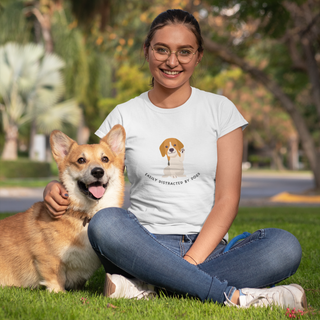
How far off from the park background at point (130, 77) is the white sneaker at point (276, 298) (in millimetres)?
63

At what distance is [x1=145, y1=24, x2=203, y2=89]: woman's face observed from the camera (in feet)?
9.41

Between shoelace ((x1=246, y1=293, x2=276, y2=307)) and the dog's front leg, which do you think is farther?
the dog's front leg

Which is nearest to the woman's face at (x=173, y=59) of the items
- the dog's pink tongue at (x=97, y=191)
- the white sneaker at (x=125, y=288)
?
the dog's pink tongue at (x=97, y=191)

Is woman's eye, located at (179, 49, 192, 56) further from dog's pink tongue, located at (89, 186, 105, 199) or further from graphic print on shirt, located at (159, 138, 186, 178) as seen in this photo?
dog's pink tongue, located at (89, 186, 105, 199)

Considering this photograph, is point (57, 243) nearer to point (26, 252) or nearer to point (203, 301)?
point (26, 252)

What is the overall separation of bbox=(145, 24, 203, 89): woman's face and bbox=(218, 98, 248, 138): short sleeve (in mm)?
346

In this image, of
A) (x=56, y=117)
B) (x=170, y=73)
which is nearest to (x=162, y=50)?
(x=170, y=73)

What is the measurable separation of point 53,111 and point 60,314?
1918 centimetres

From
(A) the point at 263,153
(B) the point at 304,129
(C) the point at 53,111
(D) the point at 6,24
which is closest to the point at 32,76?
(C) the point at 53,111

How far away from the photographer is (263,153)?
5788 cm

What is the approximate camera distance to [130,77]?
73.1 feet

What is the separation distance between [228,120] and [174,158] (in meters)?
0.47

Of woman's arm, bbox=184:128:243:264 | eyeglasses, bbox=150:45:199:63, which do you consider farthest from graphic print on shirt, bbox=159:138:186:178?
eyeglasses, bbox=150:45:199:63

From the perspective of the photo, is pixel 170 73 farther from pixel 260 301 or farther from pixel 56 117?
pixel 56 117
